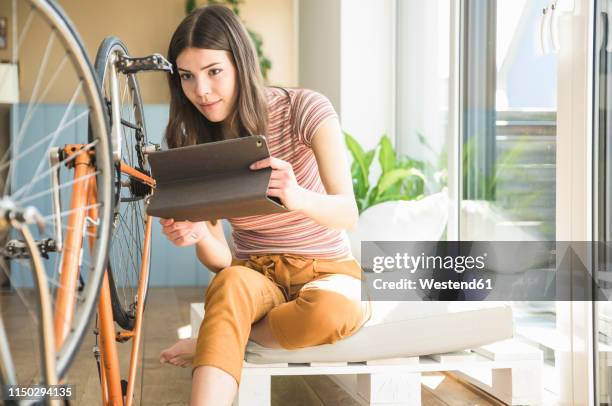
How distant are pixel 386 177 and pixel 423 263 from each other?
2.51ft

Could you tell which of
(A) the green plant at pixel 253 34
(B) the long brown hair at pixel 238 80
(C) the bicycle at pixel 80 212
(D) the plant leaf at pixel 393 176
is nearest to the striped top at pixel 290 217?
(B) the long brown hair at pixel 238 80

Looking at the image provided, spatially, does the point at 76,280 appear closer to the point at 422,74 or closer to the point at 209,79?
the point at 209,79

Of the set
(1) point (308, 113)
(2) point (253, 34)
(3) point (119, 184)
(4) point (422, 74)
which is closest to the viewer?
(3) point (119, 184)

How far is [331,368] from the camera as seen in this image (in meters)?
2.05

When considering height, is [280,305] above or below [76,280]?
below

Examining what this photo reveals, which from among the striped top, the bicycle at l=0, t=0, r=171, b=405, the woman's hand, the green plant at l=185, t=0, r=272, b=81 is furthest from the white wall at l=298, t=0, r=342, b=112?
the bicycle at l=0, t=0, r=171, b=405

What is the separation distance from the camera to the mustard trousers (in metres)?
1.73

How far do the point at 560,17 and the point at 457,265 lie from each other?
49.7 inches

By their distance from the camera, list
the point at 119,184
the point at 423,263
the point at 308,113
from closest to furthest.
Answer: the point at 119,184, the point at 308,113, the point at 423,263

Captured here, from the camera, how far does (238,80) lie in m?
1.90

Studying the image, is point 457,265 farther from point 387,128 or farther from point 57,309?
point 57,309

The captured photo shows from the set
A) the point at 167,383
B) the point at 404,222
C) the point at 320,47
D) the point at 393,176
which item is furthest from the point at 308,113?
the point at 320,47

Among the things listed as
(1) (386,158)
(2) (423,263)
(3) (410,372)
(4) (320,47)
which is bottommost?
(3) (410,372)

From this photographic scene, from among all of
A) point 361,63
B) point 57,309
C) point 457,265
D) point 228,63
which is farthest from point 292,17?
point 57,309
